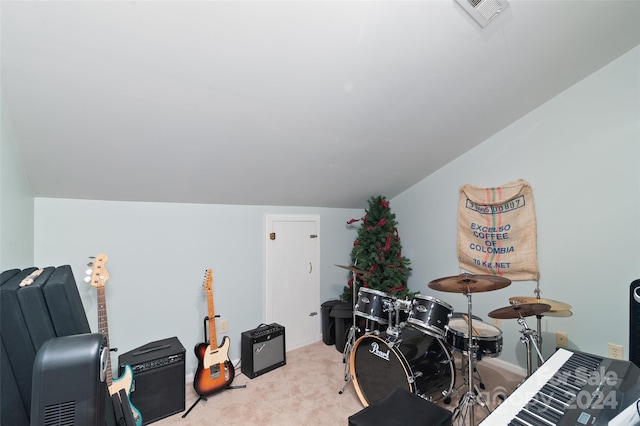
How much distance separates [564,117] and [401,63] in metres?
1.79

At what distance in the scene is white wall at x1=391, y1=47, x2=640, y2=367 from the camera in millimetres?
2193

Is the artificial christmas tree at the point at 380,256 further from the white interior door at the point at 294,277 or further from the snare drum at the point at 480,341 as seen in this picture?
the snare drum at the point at 480,341

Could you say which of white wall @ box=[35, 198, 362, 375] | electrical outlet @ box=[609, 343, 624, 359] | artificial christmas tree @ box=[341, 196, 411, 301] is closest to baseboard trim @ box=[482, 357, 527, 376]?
electrical outlet @ box=[609, 343, 624, 359]

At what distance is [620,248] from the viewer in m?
2.22

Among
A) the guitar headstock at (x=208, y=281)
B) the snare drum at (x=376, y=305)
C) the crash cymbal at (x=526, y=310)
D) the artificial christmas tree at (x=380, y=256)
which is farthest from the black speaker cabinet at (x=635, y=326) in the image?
the guitar headstock at (x=208, y=281)

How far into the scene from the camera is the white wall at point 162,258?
85.3 inches

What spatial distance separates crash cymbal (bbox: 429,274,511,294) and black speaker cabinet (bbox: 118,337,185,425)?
207cm

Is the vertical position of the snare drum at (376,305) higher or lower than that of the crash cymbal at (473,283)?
lower

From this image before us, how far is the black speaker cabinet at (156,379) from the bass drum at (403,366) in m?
1.40

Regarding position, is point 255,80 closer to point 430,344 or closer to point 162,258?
point 162,258

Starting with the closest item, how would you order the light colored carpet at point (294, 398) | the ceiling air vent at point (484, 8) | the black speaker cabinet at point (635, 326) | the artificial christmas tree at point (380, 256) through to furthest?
the ceiling air vent at point (484, 8) < the black speaker cabinet at point (635, 326) < the light colored carpet at point (294, 398) < the artificial christmas tree at point (380, 256)

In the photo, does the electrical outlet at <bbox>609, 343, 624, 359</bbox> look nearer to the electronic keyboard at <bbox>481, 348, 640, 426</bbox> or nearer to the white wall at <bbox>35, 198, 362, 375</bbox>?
the electronic keyboard at <bbox>481, 348, 640, 426</bbox>

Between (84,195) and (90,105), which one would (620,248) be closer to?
(90,105)

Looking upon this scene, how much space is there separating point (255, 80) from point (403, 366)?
2.10 m
